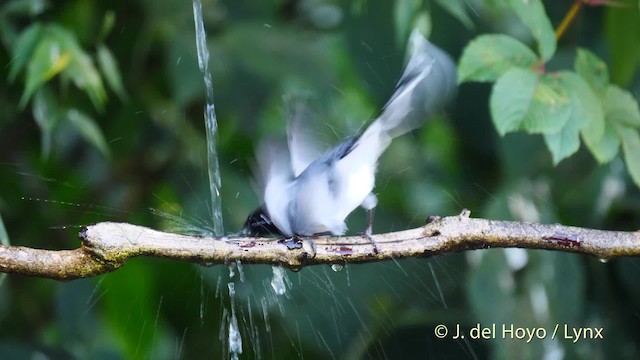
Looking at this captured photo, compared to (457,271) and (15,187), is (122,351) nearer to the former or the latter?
(15,187)

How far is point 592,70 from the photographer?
147 cm

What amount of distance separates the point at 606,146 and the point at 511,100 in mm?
213

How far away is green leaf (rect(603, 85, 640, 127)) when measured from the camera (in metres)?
1.44

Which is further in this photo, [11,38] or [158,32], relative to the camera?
[158,32]

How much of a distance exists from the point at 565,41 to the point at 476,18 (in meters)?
0.24

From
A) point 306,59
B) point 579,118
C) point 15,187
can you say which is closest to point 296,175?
point 579,118

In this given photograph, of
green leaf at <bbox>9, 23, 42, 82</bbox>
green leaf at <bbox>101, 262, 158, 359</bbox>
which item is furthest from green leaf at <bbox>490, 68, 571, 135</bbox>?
green leaf at <bbox>101, 262, 158, 359</bbox>

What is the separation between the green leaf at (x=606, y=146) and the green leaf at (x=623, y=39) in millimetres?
288

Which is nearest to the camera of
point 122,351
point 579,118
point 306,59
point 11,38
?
point 579,118

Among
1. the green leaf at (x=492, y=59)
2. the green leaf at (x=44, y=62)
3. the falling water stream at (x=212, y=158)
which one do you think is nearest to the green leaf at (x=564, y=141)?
the green leaf at (x=492, y=59)

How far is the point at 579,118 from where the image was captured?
1.35 m

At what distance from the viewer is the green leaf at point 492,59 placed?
1.37 m

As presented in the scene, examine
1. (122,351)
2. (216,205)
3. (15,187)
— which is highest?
(15,187)

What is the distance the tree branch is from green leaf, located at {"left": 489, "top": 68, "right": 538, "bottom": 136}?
10.8 inches
